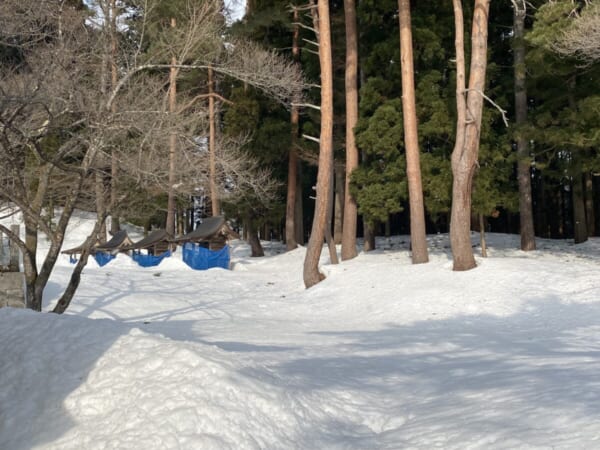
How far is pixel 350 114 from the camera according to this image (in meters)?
19.2

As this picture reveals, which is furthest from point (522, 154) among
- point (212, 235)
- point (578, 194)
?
point (212, 235)

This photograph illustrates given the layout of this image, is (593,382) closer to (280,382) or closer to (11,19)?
(280,382)

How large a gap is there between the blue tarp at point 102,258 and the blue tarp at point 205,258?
166 inches

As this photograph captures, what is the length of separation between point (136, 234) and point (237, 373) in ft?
121

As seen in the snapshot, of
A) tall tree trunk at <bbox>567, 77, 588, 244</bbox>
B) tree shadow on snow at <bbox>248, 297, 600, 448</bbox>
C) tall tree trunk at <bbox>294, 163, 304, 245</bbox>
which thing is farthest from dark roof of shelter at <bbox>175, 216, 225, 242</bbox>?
tree shadow on snow at <bbox>248, 297, 600, 448</bbox>

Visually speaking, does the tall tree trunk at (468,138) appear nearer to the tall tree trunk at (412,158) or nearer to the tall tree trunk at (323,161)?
the tall tree trunk at (412,158)

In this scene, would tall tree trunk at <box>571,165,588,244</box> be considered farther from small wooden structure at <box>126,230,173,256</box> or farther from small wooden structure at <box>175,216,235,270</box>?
small wooden structure at <box>126,230,173,256</box>

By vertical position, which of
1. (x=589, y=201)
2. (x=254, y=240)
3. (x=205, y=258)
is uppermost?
(x=589, y=201)

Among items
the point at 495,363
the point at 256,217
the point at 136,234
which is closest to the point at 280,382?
the point at 495,363

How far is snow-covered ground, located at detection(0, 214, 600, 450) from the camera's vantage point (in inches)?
166

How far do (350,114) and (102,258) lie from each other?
508 inches

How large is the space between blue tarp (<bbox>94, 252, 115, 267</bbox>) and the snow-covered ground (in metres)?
13.9

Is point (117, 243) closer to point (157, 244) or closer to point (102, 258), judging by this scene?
point (157, 244)

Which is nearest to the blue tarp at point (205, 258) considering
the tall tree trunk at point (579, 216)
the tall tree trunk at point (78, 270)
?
the tall tree trunk at point (78, 270)
